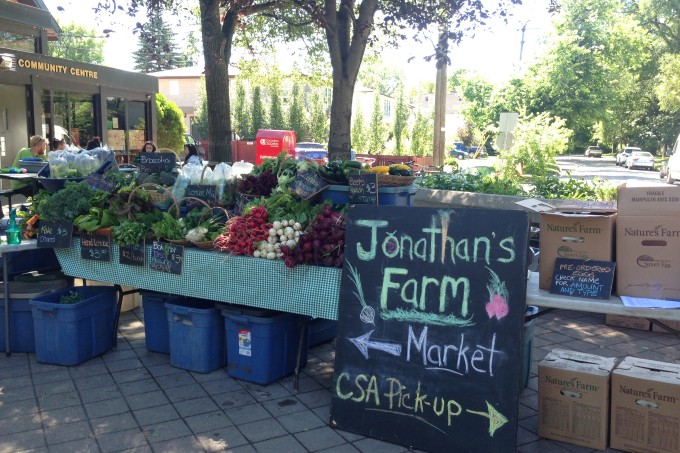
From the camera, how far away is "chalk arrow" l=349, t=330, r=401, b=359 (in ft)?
11.9

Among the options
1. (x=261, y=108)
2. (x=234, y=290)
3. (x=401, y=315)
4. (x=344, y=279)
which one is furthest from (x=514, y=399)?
(x=261, y=108)

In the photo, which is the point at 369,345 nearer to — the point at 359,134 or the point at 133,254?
the point at 133,254

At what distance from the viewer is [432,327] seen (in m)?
3.54

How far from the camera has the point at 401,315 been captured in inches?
143

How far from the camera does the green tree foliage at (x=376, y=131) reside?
3067 centimetres

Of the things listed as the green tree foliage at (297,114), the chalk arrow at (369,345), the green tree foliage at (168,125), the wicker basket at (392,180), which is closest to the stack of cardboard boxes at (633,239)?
the chalk arrow at (369,345)

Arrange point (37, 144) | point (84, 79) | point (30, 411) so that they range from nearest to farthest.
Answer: point (30, 411), point (37, 144), point (84, 79)

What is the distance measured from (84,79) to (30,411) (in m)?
13.4

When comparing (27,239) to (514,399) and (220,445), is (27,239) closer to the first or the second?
(220,445)

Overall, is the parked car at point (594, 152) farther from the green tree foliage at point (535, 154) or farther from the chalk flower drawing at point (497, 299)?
the chalk flower drawing at point (497, 299)

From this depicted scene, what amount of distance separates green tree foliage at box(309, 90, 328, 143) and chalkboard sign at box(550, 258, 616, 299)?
101 ft

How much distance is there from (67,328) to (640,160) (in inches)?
1637

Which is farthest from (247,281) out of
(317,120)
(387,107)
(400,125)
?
(387,107)

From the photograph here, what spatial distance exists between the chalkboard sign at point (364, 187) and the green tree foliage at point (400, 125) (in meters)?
23.6
